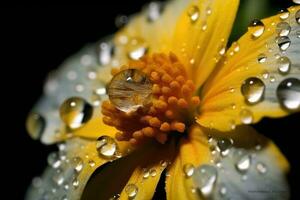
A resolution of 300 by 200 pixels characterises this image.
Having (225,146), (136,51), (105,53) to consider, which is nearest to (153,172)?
(225,146)

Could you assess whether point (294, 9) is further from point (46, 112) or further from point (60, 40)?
point (60, 40)

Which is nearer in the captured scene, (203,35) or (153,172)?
(153,172)

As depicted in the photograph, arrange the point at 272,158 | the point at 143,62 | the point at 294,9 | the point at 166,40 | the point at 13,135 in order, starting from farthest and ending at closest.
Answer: the point at 13,135
the point at 166,40
the point at 143,62
the point at 294,9
the point at 272,158

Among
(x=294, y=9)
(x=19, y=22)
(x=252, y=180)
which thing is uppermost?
(x=19, y=22)

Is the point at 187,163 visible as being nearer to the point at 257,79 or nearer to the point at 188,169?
the point at 188,169

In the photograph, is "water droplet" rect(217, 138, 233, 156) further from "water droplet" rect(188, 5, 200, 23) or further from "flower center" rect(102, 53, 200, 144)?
"water droplet" rect(188, 5, 200, 23)

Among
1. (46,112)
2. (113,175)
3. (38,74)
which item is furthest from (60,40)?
(113,175)

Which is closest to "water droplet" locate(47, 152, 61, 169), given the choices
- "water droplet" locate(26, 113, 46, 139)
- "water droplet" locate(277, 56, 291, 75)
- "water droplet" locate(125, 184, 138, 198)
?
"water droplet" locate(26, 113, 46, 139)
